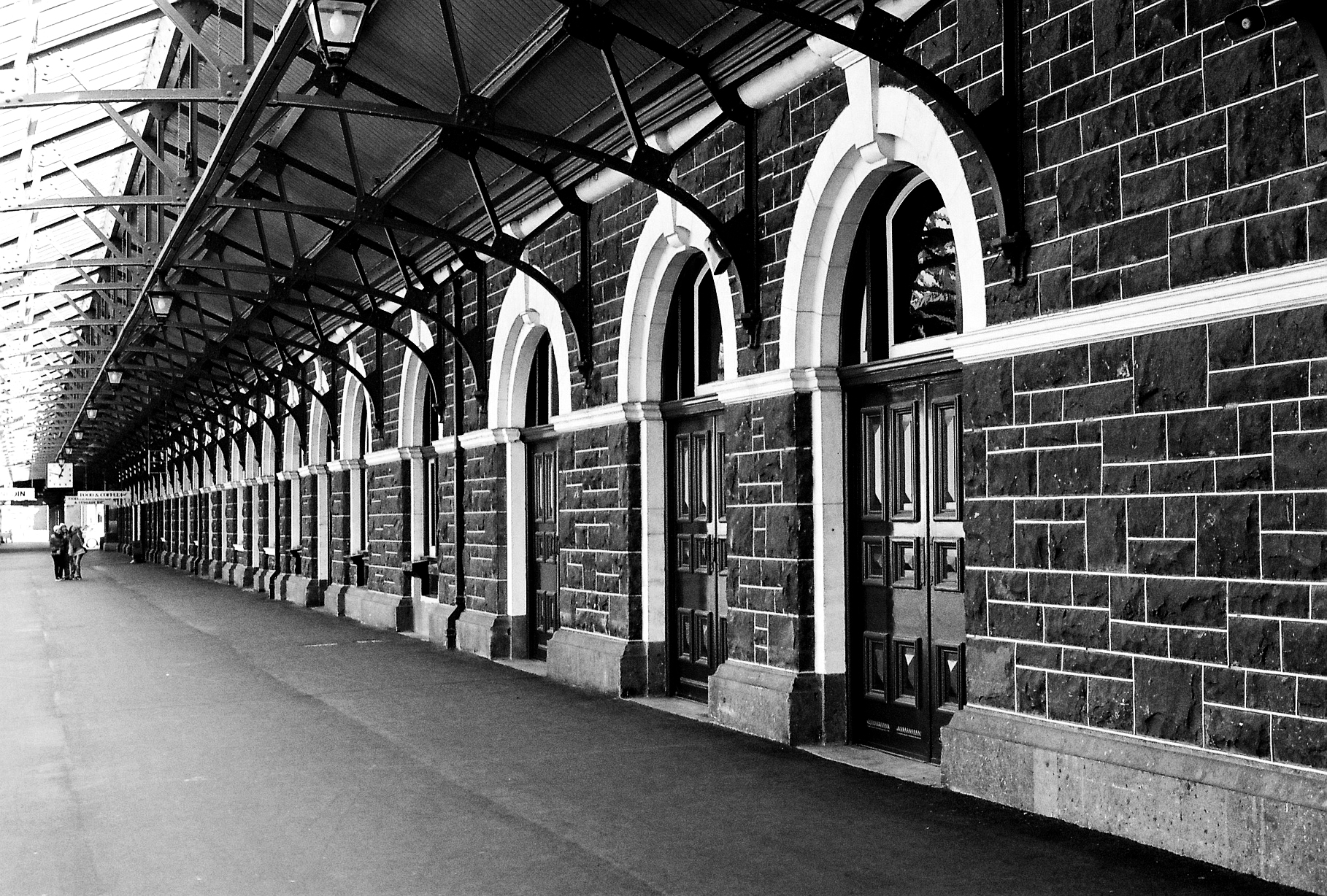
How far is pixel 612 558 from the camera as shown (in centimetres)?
1110

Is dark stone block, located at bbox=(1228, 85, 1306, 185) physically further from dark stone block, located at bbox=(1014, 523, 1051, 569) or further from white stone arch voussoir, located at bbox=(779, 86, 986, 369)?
dark stone block, located at bbox=(1014, 523, 1051, 569)

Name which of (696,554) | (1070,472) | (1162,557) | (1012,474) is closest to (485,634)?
(696,554)

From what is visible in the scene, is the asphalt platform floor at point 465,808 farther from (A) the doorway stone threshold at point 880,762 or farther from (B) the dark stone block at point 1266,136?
(B) the dark stone block at point 1266,136

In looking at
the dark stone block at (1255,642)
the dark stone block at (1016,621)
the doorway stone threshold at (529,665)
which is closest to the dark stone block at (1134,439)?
the dark stone block at (1255,642)

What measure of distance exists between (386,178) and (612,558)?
5.23 meters

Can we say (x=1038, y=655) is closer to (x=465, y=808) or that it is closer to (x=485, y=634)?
(x=465, y=808)

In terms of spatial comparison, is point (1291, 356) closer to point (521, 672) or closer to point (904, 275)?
point (904, 275)

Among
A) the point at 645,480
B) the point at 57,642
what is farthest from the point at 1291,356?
the point at 57,642

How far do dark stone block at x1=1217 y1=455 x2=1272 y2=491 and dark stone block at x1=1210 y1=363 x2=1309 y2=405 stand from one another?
24cm

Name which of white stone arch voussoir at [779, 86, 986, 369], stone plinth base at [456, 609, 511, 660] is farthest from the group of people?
white stone arch voussoir at [779, 86, 986, 369]

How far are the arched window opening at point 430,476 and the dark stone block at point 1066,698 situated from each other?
11.9m

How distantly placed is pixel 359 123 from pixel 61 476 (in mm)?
55862

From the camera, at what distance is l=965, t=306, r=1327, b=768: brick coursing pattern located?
16.9 feet

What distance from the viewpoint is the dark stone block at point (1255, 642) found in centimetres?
522
